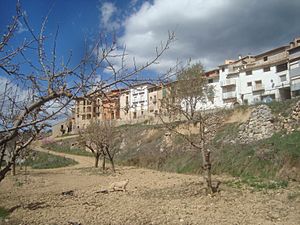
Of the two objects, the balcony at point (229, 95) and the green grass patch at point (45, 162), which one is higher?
the balcony at point (229, 95)

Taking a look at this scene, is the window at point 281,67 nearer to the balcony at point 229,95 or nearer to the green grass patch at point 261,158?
the balcony at point 229,95

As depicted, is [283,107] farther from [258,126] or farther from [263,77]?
[263,77]

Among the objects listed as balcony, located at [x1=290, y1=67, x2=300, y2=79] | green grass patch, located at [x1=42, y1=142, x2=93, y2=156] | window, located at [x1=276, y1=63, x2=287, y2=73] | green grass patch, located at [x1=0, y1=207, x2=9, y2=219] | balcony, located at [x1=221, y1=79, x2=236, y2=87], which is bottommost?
green grass patch, located at [x1=0, y1=207, x2=9, y2=219]

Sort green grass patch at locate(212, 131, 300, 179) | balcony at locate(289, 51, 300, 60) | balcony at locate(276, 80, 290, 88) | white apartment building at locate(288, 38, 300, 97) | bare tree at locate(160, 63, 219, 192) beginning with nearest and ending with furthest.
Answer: bare tree at locate(160, 63, 219, 192), green grass patch at locate(212, 131, 300, 179), white apartment building at locate(288, 38, 300, 97), balcony at locate(289, 51, 300, 60), balcony at locate(276, 80, 290, 88)

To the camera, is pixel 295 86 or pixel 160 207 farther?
pixel 295 86

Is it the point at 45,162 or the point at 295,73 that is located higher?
the point at 295,73

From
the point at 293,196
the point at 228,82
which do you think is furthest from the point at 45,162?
the point at 228,82

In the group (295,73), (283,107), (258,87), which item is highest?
(295,73)

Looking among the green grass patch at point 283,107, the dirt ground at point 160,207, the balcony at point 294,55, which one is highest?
the balcony at point 294,55

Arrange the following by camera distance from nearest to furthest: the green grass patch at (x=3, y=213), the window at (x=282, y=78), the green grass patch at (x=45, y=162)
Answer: the green grass patch at (x=3, y=213), the green grass patch at (x=45, y=162), the window at (x=282, y=78)

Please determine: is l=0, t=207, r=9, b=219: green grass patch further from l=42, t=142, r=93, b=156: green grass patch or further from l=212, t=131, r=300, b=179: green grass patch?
l=42, t=142, r=93, b=156: green grass patch

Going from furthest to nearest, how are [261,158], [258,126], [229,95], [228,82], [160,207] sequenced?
[228,82], [229,95], [258,126], [261,158], [160,207]

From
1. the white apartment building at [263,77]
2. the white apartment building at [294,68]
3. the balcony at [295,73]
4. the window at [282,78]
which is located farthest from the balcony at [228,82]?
the balcony at [295,73]

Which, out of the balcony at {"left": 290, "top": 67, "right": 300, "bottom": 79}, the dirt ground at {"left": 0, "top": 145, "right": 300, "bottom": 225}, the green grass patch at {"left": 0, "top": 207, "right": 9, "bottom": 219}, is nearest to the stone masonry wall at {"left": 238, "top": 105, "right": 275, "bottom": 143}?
the dirt ground at {"left": 0, "top": 145, "right": 300, "bottom": 225}
